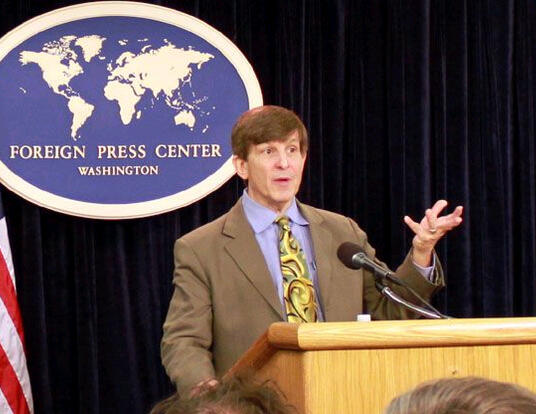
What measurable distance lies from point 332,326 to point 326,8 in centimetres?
266

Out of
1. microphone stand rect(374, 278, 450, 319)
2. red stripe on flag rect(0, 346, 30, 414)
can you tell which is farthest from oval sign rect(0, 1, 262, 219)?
microphone stand rect(374, 278, 450, 319)

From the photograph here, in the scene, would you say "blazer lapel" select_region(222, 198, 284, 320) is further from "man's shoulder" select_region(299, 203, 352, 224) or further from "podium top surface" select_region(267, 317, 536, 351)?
"podium top surface" select_region(267, 317, 536, 351)

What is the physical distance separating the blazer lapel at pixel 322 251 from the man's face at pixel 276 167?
0.32 ft

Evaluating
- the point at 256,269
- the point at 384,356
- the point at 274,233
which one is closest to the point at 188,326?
the point at 256,269

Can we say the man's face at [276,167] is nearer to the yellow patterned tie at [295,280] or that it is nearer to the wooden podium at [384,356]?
the yellow patterned tie at [295,280]

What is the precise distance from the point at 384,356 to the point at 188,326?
1028mm

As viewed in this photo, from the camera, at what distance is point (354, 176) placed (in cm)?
434

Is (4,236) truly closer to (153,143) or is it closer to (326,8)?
(153,143)

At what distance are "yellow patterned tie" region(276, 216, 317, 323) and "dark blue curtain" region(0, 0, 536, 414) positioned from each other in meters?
1.18

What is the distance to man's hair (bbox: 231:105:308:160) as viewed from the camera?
10.1 ft

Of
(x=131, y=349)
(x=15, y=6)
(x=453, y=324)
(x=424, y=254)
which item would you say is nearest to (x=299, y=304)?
(x=424, y=254)

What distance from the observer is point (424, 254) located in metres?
2.80

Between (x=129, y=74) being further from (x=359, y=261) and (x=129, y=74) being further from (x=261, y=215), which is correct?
(x=359, y=261)

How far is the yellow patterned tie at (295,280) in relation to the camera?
2977mm
